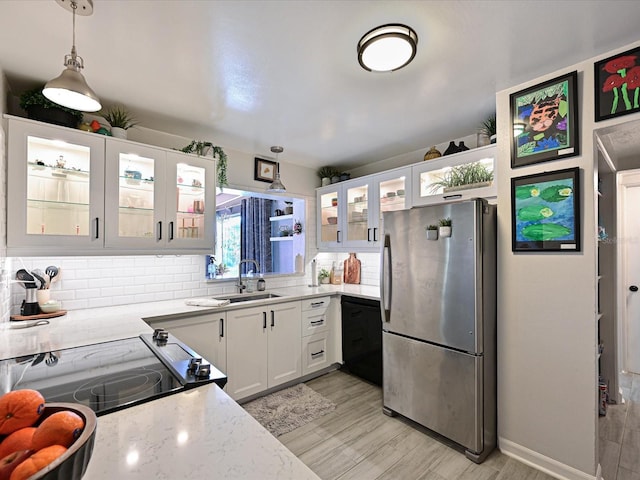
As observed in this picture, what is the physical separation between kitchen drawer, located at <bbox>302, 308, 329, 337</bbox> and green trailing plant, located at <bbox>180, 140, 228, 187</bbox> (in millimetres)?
1574

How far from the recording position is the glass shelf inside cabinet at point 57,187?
6.59ft

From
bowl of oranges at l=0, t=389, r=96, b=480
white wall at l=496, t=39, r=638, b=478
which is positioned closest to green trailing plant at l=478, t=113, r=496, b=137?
white wall at l=496, t=39, r=638, b=478

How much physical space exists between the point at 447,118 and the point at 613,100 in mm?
1107

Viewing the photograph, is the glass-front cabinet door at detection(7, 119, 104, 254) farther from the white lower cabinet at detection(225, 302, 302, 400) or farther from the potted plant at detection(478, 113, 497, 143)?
the potted plant at detection(478, 113, 497, 143)

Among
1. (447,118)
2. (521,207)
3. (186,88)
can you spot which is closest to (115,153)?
(186,88)

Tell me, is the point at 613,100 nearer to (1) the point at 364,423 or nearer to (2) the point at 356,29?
(2) the point at 356,29

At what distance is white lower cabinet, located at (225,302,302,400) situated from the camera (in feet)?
8.76

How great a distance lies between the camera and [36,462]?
0.46 meters

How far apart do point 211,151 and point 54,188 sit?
1.21 m

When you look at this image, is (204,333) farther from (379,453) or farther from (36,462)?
(36,462)

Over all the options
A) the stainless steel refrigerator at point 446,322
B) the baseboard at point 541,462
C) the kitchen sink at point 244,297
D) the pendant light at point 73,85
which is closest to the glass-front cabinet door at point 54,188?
the pendant light at point 73,85

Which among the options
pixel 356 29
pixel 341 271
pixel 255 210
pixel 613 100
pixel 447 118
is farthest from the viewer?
pixel 255 210

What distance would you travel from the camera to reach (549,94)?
193 cm

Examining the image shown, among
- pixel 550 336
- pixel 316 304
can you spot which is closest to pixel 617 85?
pixel 550 336
